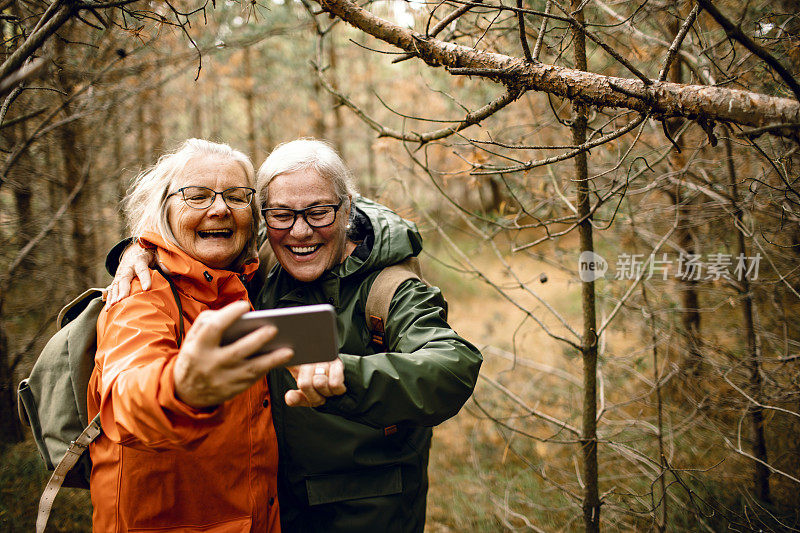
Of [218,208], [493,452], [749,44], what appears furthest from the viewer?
[493,452]

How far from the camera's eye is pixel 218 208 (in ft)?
6.10

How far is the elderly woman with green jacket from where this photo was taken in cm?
193

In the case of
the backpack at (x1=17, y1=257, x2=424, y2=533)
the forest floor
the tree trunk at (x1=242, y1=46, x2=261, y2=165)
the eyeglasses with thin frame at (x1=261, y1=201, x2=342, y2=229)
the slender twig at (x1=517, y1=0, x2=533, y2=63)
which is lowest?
the forest floor

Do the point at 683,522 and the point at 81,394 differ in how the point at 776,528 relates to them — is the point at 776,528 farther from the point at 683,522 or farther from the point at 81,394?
the point at 81,394

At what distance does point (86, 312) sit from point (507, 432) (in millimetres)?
4774

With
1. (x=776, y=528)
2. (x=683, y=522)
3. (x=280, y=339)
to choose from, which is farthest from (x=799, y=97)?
(x=683, y=522)

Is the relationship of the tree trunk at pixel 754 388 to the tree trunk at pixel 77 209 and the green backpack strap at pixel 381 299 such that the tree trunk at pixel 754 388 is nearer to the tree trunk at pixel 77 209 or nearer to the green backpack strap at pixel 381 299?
the green backpack strap at pixel 381 299

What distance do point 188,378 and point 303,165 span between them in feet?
4.33

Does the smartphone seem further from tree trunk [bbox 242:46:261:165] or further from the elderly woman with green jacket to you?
tree trunk [bbox 242:46:261:165]

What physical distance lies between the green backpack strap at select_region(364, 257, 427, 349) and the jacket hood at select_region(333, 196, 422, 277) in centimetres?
6

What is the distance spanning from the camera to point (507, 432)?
17.5 ft

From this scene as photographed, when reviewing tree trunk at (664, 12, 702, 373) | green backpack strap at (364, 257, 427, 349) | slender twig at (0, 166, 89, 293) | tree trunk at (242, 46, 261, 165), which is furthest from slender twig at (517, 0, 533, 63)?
tree trunk at (242, 46, 261, 165)

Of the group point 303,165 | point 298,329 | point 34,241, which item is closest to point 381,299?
point 303,165

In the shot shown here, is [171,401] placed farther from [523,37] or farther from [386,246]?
[523,37]
